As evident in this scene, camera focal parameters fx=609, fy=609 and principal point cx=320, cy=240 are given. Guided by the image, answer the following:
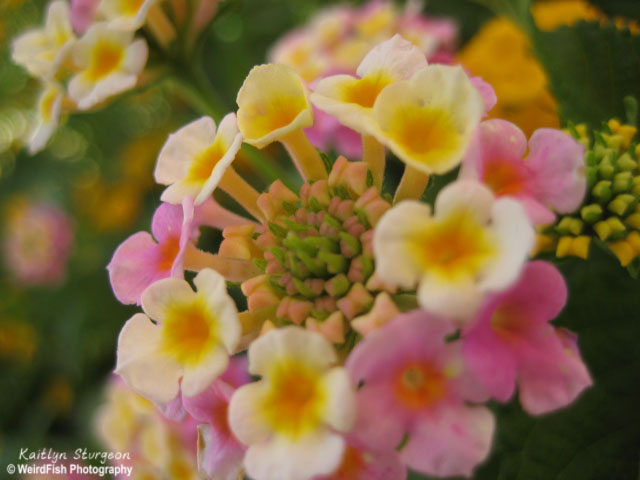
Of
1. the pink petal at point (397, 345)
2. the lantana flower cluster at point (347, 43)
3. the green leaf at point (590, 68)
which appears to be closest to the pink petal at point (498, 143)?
the pink petal at point (397, 345)

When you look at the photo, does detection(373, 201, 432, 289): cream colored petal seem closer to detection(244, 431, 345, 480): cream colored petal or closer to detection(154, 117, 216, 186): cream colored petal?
detection(244, 431, 345, 480): cream colored petal

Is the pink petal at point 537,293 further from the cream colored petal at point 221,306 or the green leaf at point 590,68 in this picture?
the green leaf at point 590,68

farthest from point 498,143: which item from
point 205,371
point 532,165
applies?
point 205,371

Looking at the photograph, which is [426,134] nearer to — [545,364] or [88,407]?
[545,364]

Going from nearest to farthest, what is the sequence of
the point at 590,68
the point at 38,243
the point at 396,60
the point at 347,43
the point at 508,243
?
the point at 508,243 < the point at 396,60 < the point at 590,68 < the point at 347,43 < the point at 38,243

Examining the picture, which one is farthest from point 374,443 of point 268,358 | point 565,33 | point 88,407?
point 88,407

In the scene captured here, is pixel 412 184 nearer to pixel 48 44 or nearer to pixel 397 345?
pixel 397 345
